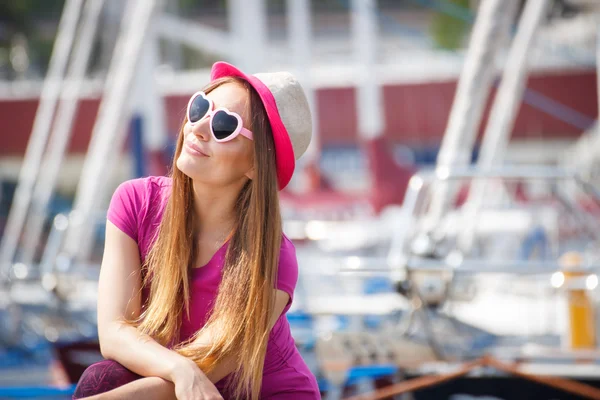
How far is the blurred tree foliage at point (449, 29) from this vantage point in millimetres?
21109

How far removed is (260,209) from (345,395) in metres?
3.40

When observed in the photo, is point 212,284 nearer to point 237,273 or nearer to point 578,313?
point 237,273

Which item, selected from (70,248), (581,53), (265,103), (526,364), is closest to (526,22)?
(526,364)

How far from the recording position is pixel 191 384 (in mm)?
1925

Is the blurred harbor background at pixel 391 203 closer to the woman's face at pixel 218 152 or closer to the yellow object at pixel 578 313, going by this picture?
the yellow object at pixel 578 313

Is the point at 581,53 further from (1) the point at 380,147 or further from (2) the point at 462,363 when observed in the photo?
(2) the point at 462,363

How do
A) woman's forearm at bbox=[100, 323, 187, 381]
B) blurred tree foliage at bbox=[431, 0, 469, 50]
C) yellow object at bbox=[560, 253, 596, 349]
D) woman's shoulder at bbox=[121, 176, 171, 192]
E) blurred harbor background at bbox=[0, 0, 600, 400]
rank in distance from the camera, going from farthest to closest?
blurred tree foliage at bbox=[431, 0, 469, 50] → yellow object at bbox=[560, 253, 596, 349] → blurred harbor background at bbox=[0, 0, 600, 400] → woman's shoulder at bbox=[121, 176, 171, 192] → woman's forearm at bbox=[100, 323, 187, 381]

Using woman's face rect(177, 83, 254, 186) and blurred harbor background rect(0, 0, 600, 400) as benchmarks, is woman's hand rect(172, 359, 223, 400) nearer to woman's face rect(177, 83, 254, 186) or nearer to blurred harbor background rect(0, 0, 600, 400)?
woman's face rect(177, 83, 254, 186)

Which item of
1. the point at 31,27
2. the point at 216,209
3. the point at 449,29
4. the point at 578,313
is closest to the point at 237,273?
the point at 216,209

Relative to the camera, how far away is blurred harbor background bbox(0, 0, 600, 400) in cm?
502

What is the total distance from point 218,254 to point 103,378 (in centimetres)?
41

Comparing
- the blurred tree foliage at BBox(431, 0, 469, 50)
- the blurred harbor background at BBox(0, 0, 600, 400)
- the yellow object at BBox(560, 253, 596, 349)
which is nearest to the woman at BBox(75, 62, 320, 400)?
the blurred harbor background at BBox(0, 0, 600, 400)

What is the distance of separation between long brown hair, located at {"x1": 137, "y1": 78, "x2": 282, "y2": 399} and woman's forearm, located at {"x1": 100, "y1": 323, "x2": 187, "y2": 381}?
0.05 meters

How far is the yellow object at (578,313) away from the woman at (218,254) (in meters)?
3.27
